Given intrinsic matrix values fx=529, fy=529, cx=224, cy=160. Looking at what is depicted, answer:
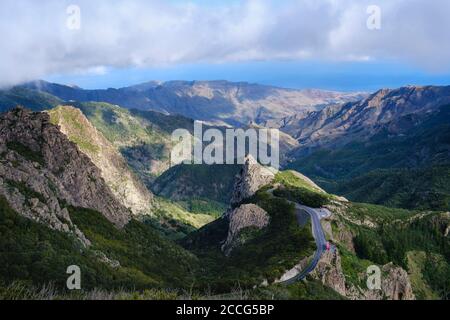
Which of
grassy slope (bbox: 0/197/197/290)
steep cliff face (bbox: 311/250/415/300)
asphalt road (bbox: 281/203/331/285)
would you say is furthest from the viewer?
steep cliff face (bbox: 311/250/415/300)

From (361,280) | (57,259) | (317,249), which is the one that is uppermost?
(57,259)

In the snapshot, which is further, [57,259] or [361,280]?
[361,280]

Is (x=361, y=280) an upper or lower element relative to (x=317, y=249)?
lower

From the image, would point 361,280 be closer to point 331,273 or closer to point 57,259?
point 331,273

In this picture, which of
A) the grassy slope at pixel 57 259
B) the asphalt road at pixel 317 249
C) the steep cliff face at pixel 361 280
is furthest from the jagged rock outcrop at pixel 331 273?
the grassy slope at pixel 57 259

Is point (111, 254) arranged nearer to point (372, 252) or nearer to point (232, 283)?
point (232, 283)

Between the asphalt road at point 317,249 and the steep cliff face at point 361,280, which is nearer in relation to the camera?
the asphalt road at point 317,249

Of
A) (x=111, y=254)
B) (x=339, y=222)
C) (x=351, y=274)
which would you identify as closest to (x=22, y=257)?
(x=111, y=254)

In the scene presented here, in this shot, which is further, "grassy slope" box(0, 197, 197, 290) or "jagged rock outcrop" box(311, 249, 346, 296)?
"jagged rock outcrop" box(311, 249, 346, 296)

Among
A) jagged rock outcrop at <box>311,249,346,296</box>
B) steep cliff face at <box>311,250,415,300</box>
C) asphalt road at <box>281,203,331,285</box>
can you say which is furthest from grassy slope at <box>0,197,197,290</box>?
steep cliff face at <box>311,250,415,300</box>

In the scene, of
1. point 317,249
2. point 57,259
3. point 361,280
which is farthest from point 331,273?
point 57,259

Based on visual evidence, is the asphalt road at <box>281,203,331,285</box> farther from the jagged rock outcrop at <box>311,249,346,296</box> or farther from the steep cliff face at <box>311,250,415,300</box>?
the steep cliff face at <box>311,250,415,300</box>

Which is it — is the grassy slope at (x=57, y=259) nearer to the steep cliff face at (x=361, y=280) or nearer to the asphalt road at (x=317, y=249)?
the asphalt road at (x=317, y=249)
